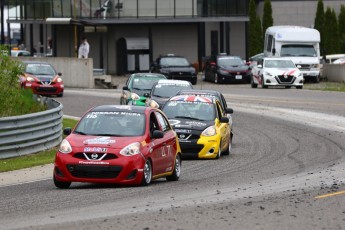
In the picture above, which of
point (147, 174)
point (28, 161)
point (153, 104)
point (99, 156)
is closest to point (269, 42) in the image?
point (153, 104)

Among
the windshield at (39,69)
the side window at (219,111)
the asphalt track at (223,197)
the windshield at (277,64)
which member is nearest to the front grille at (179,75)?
the windshield at (277,64)

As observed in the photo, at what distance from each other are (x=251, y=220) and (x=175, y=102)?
497 inches

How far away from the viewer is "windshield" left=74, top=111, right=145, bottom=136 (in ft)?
57.8

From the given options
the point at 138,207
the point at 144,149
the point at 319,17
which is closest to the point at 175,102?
the point at 144,149

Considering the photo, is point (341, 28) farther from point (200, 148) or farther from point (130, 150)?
point (130, 150)

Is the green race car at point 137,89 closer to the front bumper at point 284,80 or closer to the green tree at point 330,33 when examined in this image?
the front bumper at point 284,80

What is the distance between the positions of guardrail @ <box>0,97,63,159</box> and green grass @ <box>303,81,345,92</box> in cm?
2657

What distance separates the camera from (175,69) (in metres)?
55.4

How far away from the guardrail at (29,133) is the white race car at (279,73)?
86.3 feet

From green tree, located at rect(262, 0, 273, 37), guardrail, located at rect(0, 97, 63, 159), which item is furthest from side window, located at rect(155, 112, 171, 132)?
green tree, located at rect(262, 0, 273, 37)

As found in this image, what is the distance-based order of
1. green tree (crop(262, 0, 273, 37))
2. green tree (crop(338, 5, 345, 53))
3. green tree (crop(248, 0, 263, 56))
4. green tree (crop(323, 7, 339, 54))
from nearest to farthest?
1. green tree (crop(248, 0, 263, 56))
2. green tree (crop(262, 0, 273, 37))
3. green tree (crop(323, 7, 339, 54))
4. green tree (crop(338, 5, 345, 53))

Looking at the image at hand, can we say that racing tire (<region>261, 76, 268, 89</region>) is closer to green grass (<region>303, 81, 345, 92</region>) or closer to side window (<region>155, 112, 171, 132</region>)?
green grass (<region>303, 81, 345, 92</region>)

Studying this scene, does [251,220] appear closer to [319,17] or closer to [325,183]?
[325,183]

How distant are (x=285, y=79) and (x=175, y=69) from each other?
22.2 ft
